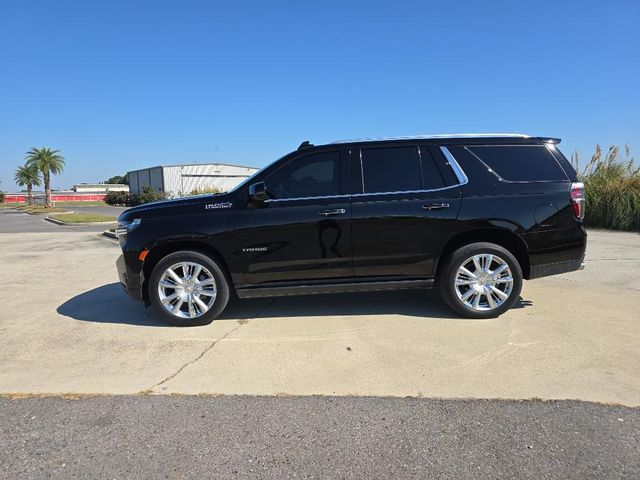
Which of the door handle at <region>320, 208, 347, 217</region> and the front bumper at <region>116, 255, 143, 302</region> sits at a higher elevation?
the door handle at <region>320, 208, 347, 217</region>

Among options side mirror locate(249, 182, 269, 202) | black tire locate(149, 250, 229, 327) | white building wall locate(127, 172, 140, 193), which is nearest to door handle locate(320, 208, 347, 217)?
side mirror locate(249, 182, 269, 202)

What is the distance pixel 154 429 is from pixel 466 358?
2564 millimetres

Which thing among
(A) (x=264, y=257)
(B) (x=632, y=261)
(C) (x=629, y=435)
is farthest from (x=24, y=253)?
(B) (x=632, y=261)

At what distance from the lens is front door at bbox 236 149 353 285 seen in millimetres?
4914

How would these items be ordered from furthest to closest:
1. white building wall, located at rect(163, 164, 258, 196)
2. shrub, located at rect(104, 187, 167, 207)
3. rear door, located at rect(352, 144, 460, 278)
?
white building wall, located at rect(163, 164, 258, 196) < shrub, located at rect(104, 187, 167, 207) < rear door, located at rect(352, 144, 460, 278)

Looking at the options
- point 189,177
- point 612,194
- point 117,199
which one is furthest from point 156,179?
point 612,194

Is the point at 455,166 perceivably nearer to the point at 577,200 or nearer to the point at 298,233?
the point at 577,200

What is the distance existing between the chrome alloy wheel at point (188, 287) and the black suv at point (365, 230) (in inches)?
0.4

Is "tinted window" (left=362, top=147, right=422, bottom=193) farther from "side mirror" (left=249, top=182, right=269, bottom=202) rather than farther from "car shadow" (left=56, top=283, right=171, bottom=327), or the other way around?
"car shadow" (left=56, top=283, right=171, bottom=327)

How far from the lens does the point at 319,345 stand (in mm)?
4352

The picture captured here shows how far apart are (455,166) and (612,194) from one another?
1122 cm

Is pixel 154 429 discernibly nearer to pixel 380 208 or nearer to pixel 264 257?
pixel 264 257

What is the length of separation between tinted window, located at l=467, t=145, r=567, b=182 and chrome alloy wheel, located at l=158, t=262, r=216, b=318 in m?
3.30

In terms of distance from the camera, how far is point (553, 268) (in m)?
5.10
